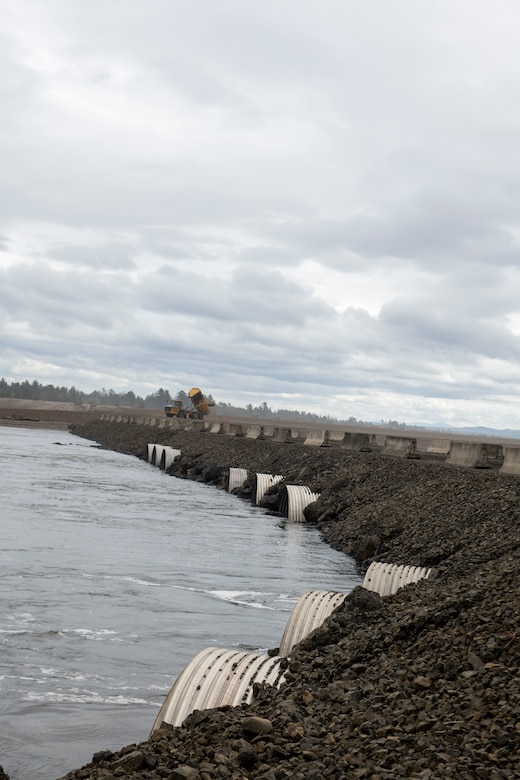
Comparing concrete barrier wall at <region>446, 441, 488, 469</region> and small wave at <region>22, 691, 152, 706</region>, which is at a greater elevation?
concrete barrier wall at <region>446, 441, 488, 469</region>

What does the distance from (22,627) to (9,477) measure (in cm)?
2796

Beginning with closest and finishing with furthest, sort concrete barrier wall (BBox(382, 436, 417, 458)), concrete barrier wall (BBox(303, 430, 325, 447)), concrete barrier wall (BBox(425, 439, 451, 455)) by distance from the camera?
1. concrete barrier wall (BBox(382, 436, 417, 458))
2. concrete barrier wall (BBox(425, 439, 451, 455))
3. concrete barrier wall (BBox(303, 430, 325, 447))

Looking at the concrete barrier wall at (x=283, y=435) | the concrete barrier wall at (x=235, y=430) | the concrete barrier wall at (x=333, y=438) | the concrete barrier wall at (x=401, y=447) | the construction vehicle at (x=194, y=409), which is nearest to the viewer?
the concrete barrier wall at (x=401, y=447)

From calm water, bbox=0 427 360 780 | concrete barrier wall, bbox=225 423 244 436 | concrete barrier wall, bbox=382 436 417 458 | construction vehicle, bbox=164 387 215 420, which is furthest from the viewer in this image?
construction vehicle, bbox=164 387 215 420

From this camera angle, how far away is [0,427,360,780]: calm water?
909 cm

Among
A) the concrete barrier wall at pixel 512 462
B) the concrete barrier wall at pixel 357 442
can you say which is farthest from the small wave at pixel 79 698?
the concrete barrier wall at pixel 357 442

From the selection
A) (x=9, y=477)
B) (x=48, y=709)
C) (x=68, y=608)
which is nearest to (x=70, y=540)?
(x=68, y=608)

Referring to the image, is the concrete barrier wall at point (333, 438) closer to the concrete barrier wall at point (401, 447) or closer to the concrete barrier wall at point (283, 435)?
the concrete barrier wall at point (283, 435)

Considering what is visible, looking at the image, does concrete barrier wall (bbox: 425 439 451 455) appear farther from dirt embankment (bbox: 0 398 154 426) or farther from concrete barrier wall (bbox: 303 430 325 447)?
dirt embankment (bbox: 0 398 154 426)

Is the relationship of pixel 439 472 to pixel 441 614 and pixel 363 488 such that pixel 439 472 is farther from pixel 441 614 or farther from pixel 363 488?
pixel 441 614

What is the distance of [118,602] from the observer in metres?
14.5

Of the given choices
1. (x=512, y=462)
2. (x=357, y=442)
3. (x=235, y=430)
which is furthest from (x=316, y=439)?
(x=512, y=462)

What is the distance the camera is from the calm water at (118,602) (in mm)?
9086

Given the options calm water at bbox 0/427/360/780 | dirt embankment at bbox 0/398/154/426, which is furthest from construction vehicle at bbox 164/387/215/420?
calm water at bbox 0/427/360/780
